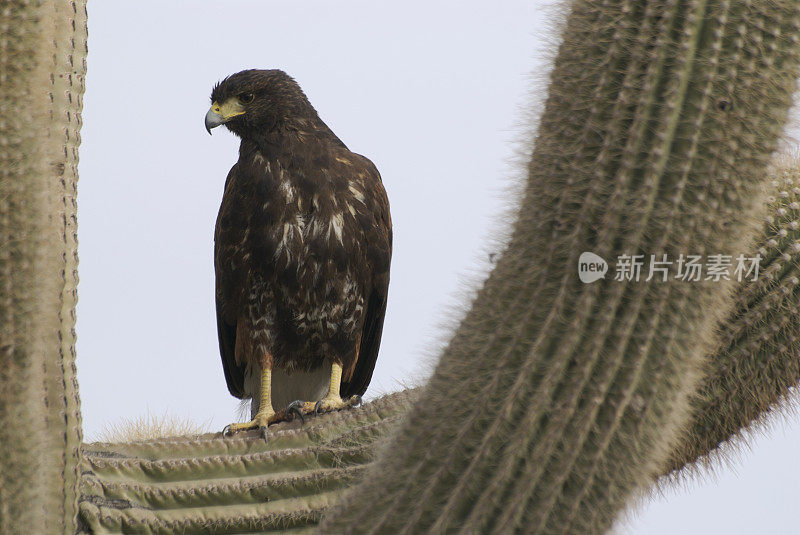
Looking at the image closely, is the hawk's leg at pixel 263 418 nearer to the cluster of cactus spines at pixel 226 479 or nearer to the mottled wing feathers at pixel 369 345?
the cluster of cactus spines at pixel 226 479

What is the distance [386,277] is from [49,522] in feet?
8.45

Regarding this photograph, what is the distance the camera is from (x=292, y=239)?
4773 millimetres

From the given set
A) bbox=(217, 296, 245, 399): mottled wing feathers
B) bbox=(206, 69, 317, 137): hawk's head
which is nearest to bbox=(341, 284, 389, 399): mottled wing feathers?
bbox=(217, 296, 245, 399): mottled wing feathers

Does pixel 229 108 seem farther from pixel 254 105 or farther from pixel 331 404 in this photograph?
pixel 331 404

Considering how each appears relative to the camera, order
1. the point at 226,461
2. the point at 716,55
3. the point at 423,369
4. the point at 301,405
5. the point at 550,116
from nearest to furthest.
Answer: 1. the point at 716,55
2. the point at 550,116
3. the point at 423,369
4. the point at 226,461
5. the point at 301,405

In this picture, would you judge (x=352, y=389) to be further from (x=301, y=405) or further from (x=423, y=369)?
(x=423, y=369)

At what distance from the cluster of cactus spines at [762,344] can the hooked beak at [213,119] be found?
9.44ft

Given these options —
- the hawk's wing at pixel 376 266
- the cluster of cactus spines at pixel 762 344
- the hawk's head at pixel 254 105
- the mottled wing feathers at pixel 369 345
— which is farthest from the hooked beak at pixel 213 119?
the cluster of cactus spines at pixel 762 344

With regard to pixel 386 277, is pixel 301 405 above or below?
below

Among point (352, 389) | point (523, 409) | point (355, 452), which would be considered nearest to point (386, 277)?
point (352, 389)

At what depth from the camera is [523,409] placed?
2.26m

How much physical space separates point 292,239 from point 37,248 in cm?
208

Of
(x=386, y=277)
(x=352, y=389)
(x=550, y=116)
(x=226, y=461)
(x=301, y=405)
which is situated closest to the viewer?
(x=550, y=116)

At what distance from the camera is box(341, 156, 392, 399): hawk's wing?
5.00 metres
